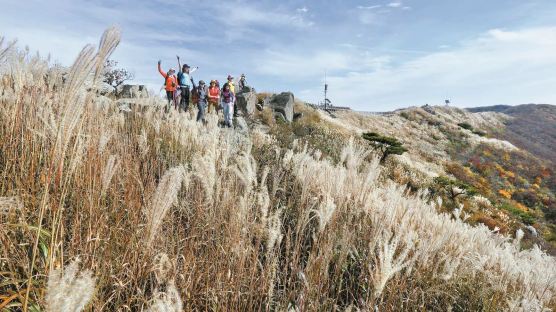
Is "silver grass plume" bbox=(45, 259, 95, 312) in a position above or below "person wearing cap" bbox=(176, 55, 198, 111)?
below

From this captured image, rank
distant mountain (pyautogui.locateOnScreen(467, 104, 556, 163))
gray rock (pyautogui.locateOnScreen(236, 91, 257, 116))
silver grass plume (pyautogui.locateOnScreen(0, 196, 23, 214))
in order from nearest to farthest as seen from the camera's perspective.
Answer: silver grass plume (pyautogui.locateOnScreen(0, 196, 23, 214)) → gray rock (pyautogui.locateOnScreen(236, 91, 257, 116)) → distant mountain (pyautogui.locateOnScreen(467, 104, 556, 163))

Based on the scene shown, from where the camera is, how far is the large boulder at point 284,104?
2353 centimetres

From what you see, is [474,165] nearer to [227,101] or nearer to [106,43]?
[227,101]

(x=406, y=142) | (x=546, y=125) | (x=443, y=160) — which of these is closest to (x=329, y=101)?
(x=406, y=142)

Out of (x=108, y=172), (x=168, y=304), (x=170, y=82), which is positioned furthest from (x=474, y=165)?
(x=168, y=304)

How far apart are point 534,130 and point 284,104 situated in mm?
70588

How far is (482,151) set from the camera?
139 ft

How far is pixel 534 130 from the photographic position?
71062 mm

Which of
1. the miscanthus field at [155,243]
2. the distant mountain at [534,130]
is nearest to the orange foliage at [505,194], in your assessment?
the distant mountain at [534,130]

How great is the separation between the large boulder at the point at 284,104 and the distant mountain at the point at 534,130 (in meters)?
47.2

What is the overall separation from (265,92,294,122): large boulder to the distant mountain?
47.2 metres

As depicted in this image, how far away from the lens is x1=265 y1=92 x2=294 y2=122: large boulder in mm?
23531

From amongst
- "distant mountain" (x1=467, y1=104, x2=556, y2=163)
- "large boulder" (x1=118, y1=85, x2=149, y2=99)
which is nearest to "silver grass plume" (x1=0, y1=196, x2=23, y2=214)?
"large boulder" (x1=118, y1=85, x2=149, y2=99)

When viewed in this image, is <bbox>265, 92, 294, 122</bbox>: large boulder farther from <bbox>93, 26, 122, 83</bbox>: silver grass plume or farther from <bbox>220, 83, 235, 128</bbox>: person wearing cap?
<bbox>93, 26, 122, 83</bbox>: silver grass plume
